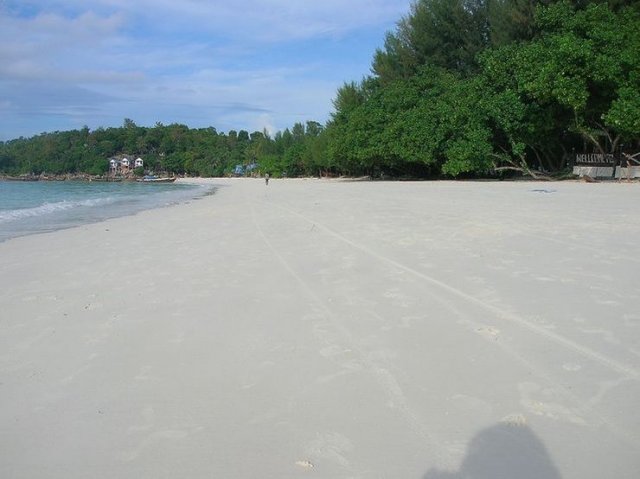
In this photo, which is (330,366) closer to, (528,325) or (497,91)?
(528,325)

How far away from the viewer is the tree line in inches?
891

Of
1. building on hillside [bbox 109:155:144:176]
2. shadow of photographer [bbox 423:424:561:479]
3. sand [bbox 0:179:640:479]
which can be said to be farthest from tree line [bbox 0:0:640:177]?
building on hillside [bbox 109:155:144:176]

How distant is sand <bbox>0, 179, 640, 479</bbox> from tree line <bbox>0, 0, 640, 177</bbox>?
18584 mm

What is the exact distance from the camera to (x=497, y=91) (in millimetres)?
29281

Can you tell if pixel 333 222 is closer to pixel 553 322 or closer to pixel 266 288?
pixel 266 288

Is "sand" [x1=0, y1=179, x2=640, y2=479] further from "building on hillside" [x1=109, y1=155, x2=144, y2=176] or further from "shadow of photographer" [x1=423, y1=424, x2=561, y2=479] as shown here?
"building on hillside" [x1=109, y1=155, x2=144, y2=176]

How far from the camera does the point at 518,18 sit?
32469 millimetres

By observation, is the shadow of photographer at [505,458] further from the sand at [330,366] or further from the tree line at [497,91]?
the tree line at [497,91]

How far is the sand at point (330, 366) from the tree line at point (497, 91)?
61.0ft

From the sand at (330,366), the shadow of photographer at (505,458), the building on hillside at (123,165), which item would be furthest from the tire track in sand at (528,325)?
the building on hillside at (123,165)

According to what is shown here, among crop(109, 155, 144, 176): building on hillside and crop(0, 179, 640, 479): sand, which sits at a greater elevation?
crop(109, 155, 144, 176): building on hillside

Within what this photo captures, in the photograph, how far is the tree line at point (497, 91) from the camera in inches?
891

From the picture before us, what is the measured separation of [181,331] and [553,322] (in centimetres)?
317

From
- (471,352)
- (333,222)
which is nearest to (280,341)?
(471,352)
